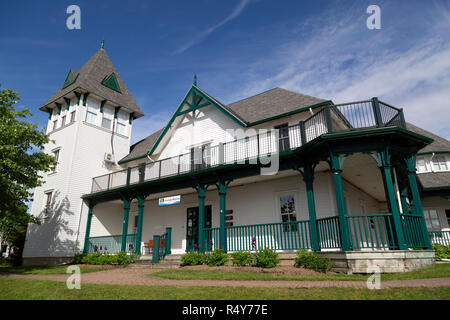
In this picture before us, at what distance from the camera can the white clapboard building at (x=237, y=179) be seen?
390 inches

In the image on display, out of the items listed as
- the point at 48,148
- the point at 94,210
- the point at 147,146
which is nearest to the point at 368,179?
the point at 147,146

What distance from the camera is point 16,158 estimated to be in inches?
500

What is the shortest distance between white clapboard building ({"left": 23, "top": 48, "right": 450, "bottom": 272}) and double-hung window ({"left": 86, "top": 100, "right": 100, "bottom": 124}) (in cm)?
8

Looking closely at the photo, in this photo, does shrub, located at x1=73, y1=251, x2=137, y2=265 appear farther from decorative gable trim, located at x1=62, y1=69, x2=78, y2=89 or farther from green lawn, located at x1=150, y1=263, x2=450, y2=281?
decorative gable trim, located at x1=62, y1=69, x2=78, y2=89

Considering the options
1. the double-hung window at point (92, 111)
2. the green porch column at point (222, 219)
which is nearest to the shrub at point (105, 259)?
the green porch column at point (222, 219)

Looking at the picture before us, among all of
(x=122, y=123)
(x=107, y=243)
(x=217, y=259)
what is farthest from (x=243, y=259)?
(x=122, y=123)

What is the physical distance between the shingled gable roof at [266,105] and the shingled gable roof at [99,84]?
4370 millimetres

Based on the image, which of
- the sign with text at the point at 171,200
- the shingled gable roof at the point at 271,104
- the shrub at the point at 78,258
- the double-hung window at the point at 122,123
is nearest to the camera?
the shingled gable roof at the point at 271,104

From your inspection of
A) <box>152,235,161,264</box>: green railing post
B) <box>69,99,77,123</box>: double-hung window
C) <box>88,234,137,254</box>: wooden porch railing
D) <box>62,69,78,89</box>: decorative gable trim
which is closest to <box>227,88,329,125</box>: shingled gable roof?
<box>152,235,161,264</box>: green railing post

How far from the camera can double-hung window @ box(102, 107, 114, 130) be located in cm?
2127

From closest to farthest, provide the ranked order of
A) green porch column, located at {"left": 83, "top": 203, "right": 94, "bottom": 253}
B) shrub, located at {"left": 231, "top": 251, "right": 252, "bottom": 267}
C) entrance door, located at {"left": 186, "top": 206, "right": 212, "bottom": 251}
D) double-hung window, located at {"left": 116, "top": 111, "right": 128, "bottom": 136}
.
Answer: shrub, located at {"left": 231, "top": 251, "right": 252, "bottom": 267} → entrance door, located at {"left": 186, "top": 206, "right": 212, "bottom": 251} → green porch column, located at {"left": 83, "top": 203, "right": 94, "bottom": 253} → double-hung window, located at {"left": 116, "top": 111, "right": 128, "bottom": 136}

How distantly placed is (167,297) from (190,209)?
11423mm

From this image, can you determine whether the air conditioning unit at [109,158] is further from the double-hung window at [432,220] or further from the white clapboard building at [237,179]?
the double-hung window at [432,220]
